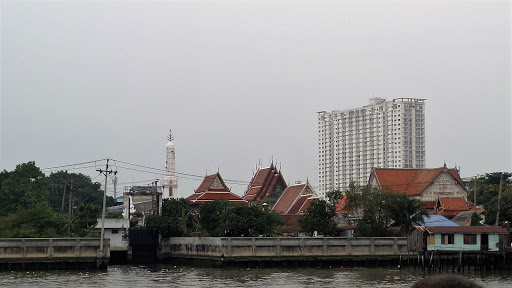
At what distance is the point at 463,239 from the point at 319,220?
16.6 meters

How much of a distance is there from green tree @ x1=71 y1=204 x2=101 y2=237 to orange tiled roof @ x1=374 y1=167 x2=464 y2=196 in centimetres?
3476

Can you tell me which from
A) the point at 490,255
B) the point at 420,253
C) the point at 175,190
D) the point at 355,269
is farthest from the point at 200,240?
the point at 175,190

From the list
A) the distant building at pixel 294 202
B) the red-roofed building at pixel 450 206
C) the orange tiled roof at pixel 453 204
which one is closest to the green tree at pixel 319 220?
the red-roofed building at pixel 450 206

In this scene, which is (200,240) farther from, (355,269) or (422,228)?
(422,228)

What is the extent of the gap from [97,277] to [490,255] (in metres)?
25.0

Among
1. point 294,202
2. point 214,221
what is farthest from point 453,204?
point 294,202

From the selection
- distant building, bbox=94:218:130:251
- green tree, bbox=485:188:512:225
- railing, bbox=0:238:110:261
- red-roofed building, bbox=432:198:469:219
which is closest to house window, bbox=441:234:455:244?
green tree, bbox=485:188:512:225

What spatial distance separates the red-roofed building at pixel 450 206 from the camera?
A: 80500 millimetres

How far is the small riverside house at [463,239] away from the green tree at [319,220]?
14687 mm

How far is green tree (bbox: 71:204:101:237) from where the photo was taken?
67.7 metres

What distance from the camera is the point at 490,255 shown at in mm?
52125

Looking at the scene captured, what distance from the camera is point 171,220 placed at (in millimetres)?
72188

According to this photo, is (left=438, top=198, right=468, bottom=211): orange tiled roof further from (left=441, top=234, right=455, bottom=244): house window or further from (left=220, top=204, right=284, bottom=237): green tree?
(left=441, top=234, right=455, bottom=244): house window

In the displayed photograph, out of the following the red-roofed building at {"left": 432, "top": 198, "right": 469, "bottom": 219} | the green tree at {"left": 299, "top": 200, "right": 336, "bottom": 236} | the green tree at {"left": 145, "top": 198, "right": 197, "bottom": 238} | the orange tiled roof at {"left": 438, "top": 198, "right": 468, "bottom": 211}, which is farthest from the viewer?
the orange tiled roof at {"left": 438, "top": 198, "right": 468, "bottom": 211}
